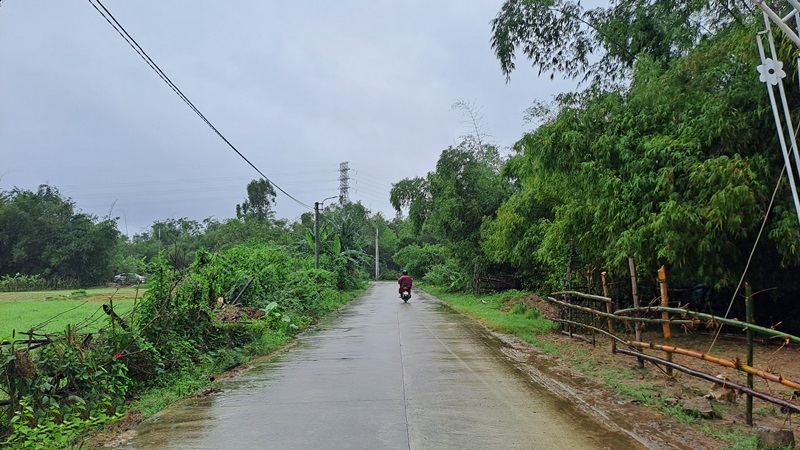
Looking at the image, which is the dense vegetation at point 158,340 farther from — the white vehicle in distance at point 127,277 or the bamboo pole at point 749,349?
the bamboo pole at point 749,349

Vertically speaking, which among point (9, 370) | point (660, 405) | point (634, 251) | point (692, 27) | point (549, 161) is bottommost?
point (660, 405)

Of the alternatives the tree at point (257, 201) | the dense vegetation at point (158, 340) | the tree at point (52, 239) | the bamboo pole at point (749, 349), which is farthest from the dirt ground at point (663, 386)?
the tree at point (257, 201)

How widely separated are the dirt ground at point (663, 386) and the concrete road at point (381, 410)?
47 cm

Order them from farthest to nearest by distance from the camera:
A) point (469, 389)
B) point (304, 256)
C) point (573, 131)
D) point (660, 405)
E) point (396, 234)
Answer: point (396, 234), point (304, 256), point (573, 131), point (469, 389), point (660, 405)

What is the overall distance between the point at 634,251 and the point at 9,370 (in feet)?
30.5

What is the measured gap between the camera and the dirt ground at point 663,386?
5.34 metres

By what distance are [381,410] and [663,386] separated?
3.92 metres

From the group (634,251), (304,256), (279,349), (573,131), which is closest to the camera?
(634,251)

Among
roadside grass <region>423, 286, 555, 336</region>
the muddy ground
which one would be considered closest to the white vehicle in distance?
the muddy ground

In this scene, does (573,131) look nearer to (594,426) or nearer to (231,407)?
(594,426)

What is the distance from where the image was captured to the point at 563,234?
12.4 meters

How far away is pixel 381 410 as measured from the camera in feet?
19.9

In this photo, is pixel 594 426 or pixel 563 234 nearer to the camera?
pixel 594 426

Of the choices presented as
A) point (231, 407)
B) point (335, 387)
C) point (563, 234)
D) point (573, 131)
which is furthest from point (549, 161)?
point (231, 407)
